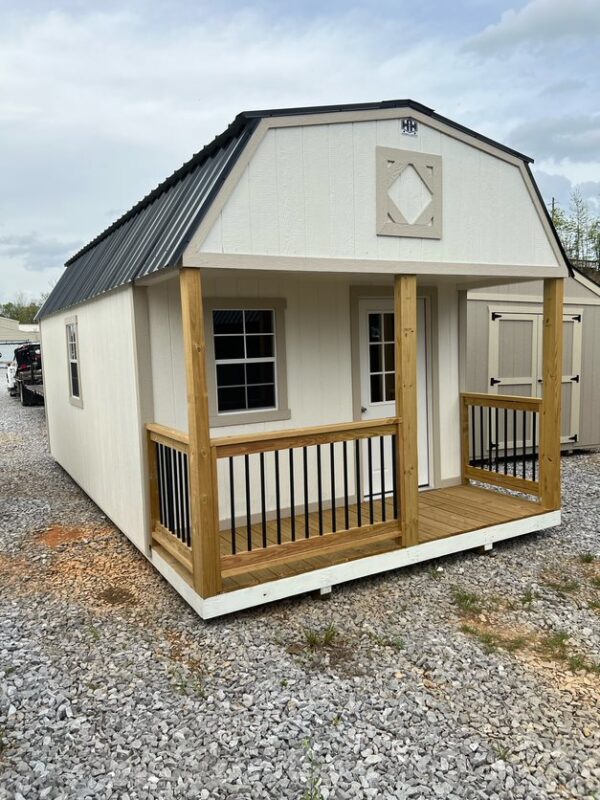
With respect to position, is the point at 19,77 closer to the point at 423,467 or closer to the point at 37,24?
the point at 37,24

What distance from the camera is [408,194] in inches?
169

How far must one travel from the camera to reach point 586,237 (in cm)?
2795

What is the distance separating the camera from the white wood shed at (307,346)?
3.68m

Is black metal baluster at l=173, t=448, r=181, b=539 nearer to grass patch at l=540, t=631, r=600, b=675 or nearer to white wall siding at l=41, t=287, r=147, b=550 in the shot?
white wall siding at l=41, t=287, r=147, b=550

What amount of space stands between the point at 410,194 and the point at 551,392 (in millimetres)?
2149

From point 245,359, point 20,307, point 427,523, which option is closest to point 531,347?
point 427,523

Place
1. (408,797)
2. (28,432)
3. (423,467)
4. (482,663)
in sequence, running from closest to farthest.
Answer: (408,797) → (482,663) → (423,467) → (28,432)

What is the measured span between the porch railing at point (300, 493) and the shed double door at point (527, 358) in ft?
10.1

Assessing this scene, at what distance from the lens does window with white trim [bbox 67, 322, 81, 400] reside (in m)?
6.93

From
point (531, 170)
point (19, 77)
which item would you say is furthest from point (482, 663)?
point (19, 77)

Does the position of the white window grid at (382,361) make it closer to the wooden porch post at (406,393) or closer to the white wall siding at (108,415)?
the wooden porch post at (406,393)

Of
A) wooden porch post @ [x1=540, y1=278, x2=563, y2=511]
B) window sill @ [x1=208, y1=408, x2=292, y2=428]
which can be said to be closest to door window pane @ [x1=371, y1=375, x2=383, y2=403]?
window sill @ [x1=208, y1=408, x2=292, y2=428]

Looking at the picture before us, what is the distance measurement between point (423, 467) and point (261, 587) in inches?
108

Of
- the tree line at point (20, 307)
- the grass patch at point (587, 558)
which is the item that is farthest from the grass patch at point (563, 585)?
the tree line at point (20, 307)
